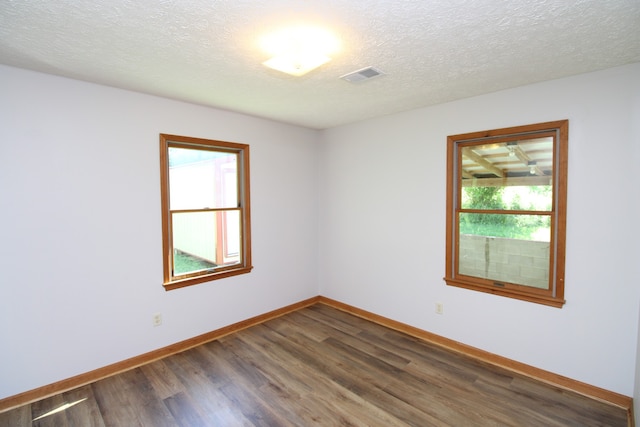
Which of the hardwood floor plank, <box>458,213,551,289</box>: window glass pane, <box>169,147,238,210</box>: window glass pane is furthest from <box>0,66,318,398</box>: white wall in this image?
<box>458,213,551,289</box>: window glass pane

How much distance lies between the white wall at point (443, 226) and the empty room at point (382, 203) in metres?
0.02

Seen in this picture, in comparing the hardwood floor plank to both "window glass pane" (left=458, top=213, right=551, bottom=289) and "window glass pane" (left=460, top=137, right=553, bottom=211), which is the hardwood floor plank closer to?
"window glass pane" (left=458, top=213, right=551, bottom=289)

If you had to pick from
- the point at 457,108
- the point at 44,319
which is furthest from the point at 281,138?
the point at 44,319

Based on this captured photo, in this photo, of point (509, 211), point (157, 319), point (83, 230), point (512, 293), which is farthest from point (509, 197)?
point (83, 230)

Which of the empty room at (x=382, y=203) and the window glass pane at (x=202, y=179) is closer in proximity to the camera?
the empty room at (x=382, y=203)

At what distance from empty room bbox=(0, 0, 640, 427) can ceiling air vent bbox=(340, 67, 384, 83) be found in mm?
24

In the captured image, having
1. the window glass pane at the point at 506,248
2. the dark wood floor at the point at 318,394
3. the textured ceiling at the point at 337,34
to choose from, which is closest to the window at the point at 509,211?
the window glass pane at the point at 506,248

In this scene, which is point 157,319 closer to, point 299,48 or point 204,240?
point 204,240

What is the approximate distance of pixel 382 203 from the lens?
12.5ft

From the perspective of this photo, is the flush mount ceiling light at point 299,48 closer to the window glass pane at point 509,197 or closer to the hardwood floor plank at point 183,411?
the window glass pane at point 509,197

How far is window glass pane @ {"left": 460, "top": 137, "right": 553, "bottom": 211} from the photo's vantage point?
269 cm

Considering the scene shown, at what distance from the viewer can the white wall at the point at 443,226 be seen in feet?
7.65

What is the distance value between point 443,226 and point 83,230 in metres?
3.40

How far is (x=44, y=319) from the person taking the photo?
2.46m
